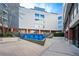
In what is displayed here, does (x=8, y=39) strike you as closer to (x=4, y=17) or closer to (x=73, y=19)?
(x=4, y=17)

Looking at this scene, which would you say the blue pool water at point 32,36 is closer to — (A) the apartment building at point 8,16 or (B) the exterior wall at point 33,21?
(B) the exterior wall at point 33,21

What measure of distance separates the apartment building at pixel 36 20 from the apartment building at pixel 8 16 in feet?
0.77

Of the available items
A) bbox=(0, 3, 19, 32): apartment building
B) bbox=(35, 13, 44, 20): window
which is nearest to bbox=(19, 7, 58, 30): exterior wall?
bbox=(35, 13, 44, 20): window

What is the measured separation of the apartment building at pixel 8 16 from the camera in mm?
7184

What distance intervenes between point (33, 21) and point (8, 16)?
1.10 meters

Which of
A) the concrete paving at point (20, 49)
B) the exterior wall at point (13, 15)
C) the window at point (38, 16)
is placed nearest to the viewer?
the concrete paving at point (20, 49)

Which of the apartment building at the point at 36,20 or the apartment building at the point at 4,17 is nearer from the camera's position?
the apartment building at the point at 4,17

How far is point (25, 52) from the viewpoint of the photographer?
696 centimetres

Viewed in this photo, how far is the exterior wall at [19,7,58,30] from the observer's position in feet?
24.7

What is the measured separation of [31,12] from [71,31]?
17.0 ft

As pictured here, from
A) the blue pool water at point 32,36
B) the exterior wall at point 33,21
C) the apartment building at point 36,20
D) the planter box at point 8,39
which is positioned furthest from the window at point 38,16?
the planter box at point 8,39

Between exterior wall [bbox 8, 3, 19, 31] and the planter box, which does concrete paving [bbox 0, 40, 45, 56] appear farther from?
→ exterior wall [bbox 8, 3, 19, 31]

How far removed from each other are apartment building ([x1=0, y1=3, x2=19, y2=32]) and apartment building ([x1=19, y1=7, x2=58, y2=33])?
235 mm

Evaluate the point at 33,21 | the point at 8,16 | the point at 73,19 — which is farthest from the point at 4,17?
the point at 73,19
